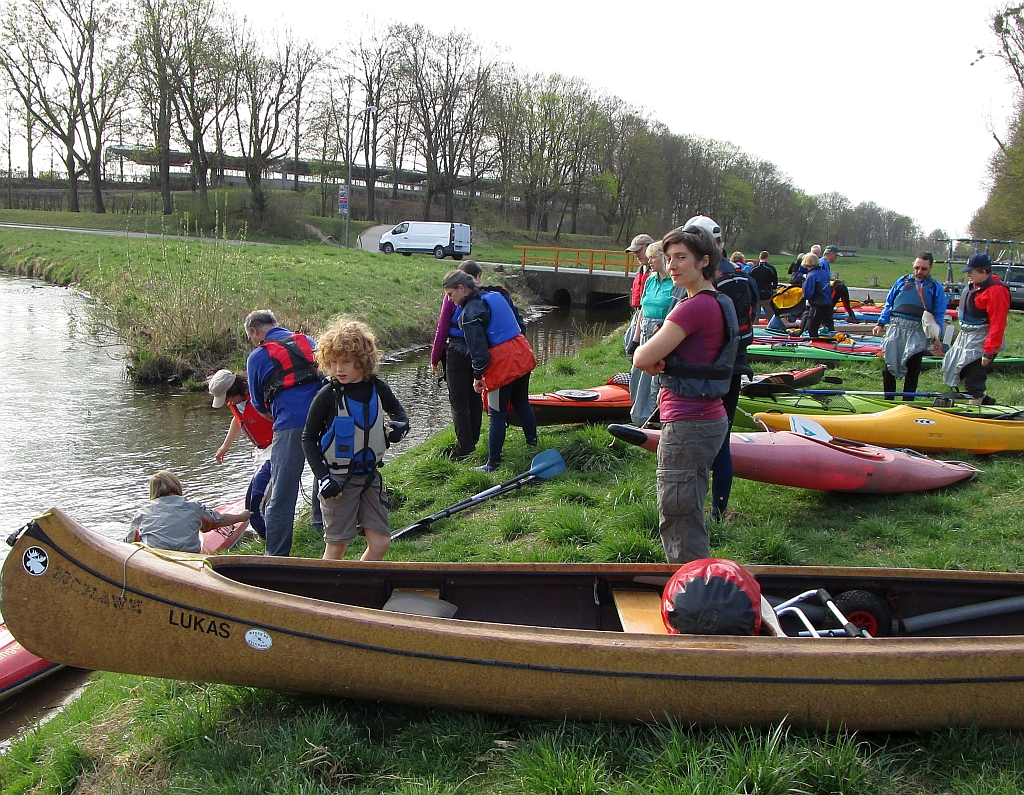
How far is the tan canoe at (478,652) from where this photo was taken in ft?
9.16

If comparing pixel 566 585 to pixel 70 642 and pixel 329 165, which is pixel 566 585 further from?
pixel 329 165

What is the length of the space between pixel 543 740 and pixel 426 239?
30.6m

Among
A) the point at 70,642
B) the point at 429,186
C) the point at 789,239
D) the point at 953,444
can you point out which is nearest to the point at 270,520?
the point at 70,642

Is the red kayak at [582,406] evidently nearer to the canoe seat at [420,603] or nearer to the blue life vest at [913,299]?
the blue life vest at [913,299]

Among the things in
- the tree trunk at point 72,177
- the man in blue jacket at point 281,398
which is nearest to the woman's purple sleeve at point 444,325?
the man in blue jacket at point 281,398

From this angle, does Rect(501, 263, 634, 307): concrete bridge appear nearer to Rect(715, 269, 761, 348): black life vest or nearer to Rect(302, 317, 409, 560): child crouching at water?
Rect(715, 269, 761, 348): black life vest

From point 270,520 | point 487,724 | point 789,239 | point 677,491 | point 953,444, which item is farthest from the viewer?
point 789,239

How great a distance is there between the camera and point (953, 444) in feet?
20.4

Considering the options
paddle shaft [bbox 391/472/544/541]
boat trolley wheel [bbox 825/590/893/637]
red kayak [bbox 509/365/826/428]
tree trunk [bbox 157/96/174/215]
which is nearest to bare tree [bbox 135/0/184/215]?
tree trunk [bbox 157/96/174/215]

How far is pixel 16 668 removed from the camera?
14.3 feet

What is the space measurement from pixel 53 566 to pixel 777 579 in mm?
3093

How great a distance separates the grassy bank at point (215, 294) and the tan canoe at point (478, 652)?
938 cm

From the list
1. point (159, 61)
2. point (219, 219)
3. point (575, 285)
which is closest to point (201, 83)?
point (159, 61)

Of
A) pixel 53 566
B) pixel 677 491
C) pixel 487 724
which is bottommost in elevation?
pixel 487 724
